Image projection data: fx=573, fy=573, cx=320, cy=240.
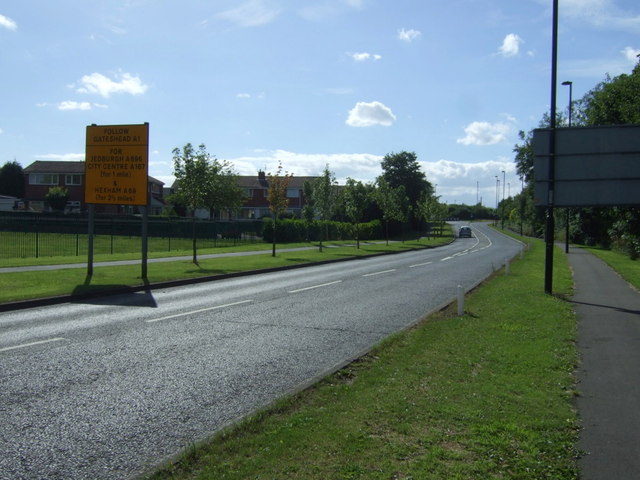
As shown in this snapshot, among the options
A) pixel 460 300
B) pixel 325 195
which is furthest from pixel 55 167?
pixel 460 300

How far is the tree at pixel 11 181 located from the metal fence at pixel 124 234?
148 ft

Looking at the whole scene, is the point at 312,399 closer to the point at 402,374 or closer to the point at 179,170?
the point at 402,374

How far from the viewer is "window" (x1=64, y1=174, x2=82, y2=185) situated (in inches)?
2564

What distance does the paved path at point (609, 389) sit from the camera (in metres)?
4.14

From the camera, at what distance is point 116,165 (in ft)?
58.5

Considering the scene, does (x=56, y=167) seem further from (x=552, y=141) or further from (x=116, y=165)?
(x=552, y=141)

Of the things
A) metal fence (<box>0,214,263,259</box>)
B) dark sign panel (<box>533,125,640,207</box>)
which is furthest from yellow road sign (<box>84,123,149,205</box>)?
metal fence (<box>0,214,263,259</box>)

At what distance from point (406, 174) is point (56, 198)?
59129 millimetres

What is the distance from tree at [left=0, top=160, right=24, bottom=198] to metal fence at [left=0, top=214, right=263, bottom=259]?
45.2 meters

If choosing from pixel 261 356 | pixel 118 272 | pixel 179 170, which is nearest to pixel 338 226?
pixel 179 170

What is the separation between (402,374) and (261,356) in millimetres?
2119

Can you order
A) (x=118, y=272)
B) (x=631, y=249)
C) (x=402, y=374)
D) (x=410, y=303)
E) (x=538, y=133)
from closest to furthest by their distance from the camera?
(x=402, y=374) < (x=410, y=303) < (x=538, y=133) < (x=118, y=272) < (x=631, y=249)

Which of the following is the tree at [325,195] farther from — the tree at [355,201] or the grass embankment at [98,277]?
the grass embankment at [98,277]

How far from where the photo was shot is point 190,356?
757 cm
